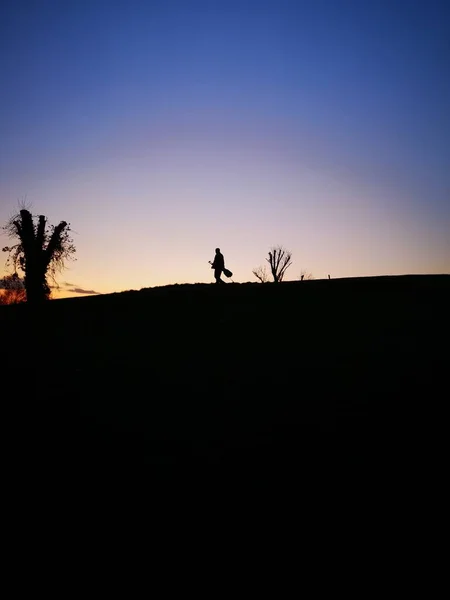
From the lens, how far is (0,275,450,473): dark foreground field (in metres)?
6.26

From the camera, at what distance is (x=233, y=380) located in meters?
8.94

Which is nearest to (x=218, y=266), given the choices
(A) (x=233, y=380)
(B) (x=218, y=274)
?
(B) (x=218, y=274)

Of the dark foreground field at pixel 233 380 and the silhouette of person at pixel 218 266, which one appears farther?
the silhouette of person at pixel 218 266

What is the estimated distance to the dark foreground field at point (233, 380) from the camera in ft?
20.5

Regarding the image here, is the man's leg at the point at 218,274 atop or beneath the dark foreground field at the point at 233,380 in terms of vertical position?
atop

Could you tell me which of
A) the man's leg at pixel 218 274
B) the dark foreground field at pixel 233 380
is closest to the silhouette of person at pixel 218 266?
the man's leg at pixel 218 274

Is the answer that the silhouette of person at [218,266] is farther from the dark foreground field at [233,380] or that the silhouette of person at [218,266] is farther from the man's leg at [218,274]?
the dark foreground field at [233,380]

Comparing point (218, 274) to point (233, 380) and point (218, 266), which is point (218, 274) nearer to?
point (218, 266)

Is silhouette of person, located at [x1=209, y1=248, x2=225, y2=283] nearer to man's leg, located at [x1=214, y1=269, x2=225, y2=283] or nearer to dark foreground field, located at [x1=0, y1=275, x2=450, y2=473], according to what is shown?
man's leg, located at [x1=214, y1=269, x2=225, y2=283]

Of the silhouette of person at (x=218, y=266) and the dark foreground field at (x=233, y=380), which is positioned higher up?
the silhouette of person at (x=218, y=266)

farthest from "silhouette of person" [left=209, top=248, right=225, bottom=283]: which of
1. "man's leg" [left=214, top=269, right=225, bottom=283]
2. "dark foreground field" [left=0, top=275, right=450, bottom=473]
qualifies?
"dark foreground field" [left=0, top=275, right=450, bottom=473]

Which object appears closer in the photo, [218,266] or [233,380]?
[233,380]

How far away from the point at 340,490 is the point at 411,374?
4.33m

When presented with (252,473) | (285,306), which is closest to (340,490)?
(252,473)
